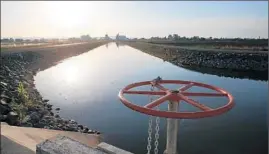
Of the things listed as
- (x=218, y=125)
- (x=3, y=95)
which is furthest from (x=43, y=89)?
(x=218, y=125)

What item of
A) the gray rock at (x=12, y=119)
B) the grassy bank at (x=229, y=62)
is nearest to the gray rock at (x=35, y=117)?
the gray rock at (x=12, y=119)

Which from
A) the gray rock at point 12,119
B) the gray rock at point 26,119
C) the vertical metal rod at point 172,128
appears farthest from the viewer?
the gray rock at point 26,119

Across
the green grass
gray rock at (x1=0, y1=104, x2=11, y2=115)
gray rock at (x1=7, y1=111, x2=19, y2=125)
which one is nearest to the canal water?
the green grass

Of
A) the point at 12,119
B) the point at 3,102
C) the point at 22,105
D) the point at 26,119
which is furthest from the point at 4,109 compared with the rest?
the point at 22,105

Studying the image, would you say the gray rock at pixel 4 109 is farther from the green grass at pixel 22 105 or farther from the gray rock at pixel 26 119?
the gray rock at pixel 26 119

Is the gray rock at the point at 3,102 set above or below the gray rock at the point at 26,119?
above

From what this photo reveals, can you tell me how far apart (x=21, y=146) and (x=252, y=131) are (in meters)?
8.68

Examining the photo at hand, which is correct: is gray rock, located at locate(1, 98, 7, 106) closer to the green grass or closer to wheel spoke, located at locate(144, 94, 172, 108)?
the green grass

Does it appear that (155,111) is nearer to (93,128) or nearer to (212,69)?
(93,128)

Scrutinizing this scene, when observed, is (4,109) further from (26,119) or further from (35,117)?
(35,117)

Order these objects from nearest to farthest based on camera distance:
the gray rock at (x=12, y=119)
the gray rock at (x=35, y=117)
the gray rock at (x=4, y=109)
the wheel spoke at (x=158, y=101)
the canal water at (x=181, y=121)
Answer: the wheel spoke at (x=158, y=101)
the gray rock at (x=12, y=119)
the canal water at (x=181, y=121)
the gray rock at (x=4, y=109)
the gray rock at (x=35, y=117)

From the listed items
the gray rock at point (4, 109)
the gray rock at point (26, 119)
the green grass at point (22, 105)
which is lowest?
the gray rock at point (26, 119)

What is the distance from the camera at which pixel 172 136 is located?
548 cm

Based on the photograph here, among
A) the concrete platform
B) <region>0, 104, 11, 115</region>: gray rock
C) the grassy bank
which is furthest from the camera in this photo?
the grassy bank
